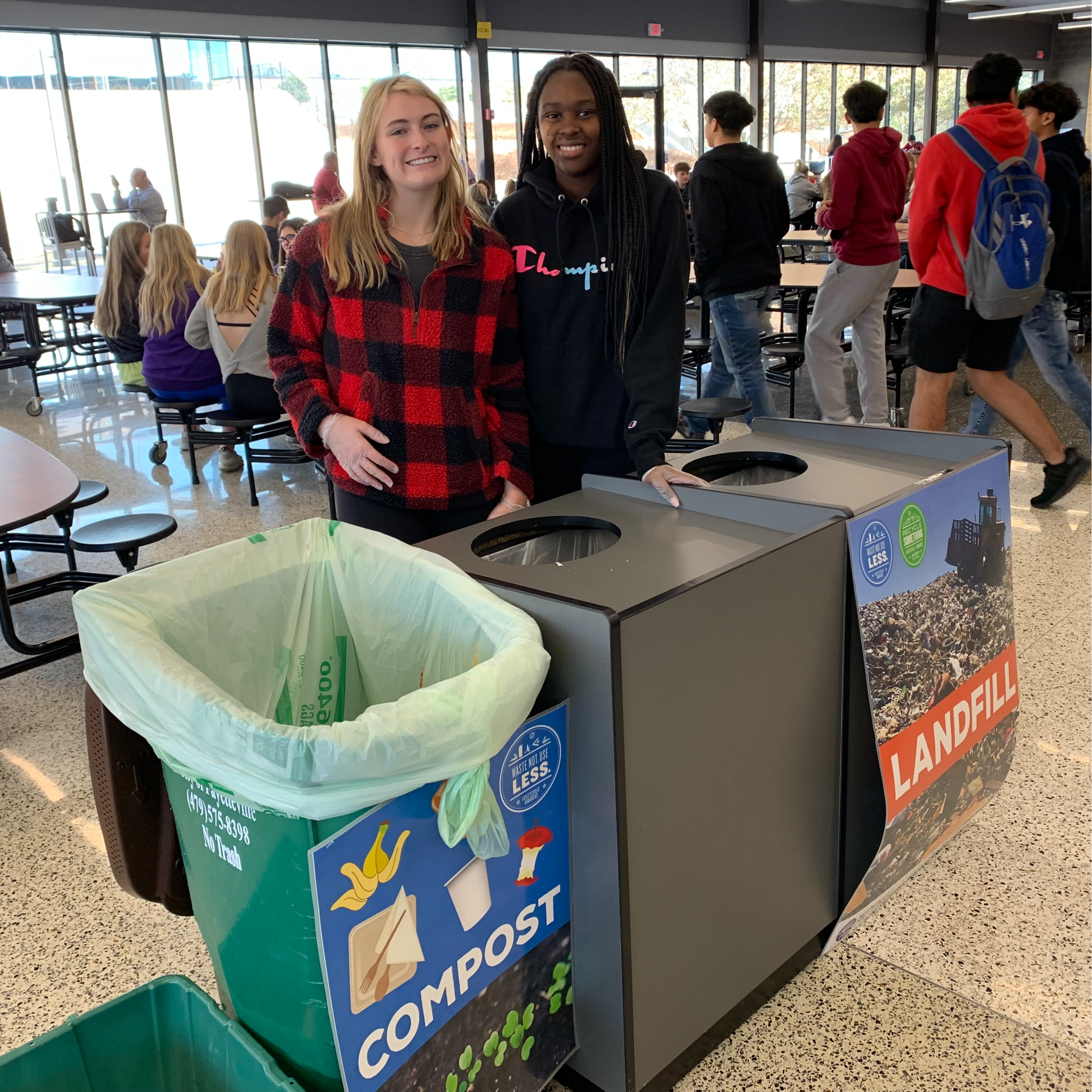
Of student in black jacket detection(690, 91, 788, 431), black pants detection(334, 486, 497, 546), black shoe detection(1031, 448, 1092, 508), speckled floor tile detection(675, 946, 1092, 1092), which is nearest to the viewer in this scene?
speckled floor tile detection(675, 946, 1092, 1092)

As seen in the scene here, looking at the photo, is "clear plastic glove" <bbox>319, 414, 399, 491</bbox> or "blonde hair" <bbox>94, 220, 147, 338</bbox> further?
"blonde hair" <bbox>94, 220, 147, 338</bbox>

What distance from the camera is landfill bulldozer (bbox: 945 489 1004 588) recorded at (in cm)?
166

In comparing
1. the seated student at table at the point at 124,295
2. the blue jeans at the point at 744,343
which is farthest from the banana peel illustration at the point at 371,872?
the seated student at table at the point at 124,295

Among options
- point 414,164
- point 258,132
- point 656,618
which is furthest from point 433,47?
point 656,618

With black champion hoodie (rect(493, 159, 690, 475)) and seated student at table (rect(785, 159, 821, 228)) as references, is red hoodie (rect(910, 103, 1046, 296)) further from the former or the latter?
seated student at table (rect(785, 159, 821, 228))

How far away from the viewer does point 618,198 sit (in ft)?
5.37

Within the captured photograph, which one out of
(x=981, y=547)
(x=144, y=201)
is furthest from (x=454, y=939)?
(x=144, y=201)

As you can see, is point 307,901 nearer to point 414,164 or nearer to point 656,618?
A: point 656,618

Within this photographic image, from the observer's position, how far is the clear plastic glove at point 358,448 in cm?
162

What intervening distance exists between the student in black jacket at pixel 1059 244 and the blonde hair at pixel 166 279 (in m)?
3.46

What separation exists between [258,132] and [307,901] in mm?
11438

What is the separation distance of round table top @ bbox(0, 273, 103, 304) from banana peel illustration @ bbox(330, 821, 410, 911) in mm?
5447

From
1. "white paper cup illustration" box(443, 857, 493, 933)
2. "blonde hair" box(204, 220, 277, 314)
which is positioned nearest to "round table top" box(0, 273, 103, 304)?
"blonde hair" box(204, 220, 277, 314)

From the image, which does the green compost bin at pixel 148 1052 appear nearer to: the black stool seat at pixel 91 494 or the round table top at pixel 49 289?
the black stool seat at pixel 91 494
